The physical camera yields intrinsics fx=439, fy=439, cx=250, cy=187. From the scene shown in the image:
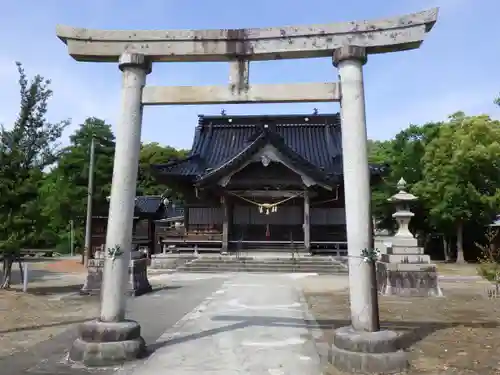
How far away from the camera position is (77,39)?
675cm

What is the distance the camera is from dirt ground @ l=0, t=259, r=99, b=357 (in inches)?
288

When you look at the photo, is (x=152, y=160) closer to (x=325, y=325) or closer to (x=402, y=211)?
(x=402, y=211)

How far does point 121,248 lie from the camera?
6.23 metres

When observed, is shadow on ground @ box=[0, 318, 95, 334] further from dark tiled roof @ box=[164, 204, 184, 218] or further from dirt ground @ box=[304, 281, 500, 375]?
dark tiled roof @ box=[164, 204, 184, 218]

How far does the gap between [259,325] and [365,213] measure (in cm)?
340

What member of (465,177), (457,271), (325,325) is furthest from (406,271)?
(465,177)

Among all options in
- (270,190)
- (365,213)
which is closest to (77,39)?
(365,213)

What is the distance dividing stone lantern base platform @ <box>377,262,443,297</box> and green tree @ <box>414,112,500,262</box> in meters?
16.9

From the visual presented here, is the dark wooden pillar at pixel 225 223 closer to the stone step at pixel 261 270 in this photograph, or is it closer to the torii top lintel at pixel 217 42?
the stone step at pixel 261 270

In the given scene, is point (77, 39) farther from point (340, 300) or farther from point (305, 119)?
point (305, 119)

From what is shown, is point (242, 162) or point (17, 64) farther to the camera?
point (242, 162)

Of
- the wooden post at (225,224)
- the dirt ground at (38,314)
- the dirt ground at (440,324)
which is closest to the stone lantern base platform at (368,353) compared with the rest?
the dirt ground at (440,324)

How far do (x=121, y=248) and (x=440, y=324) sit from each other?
619 cm

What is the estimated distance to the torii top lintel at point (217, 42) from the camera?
639cm
